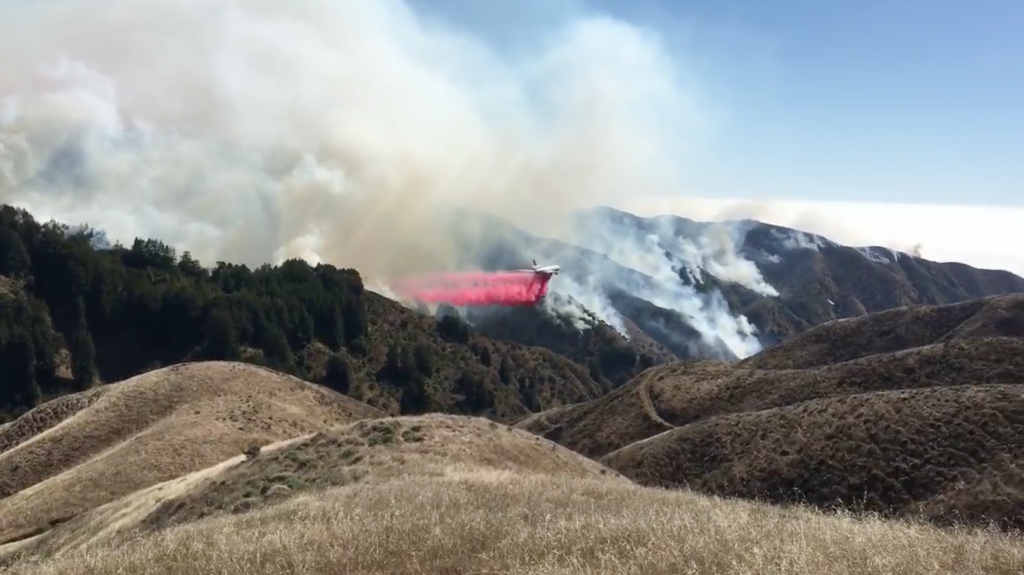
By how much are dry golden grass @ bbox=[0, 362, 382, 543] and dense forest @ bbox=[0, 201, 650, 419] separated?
206 feet

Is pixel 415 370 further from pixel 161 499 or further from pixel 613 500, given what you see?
pixel 613 500

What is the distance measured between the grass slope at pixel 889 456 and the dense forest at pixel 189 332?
11116 centimetres

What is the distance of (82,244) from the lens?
163500 millimetres

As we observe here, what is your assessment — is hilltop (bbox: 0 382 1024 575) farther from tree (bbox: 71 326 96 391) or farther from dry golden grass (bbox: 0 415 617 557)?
tree (bbox: 71 326 96 391)

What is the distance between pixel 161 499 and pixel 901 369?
58057 millimetres

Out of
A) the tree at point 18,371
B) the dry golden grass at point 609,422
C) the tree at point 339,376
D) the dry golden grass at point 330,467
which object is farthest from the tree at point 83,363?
the dry golden grass at point 330,467

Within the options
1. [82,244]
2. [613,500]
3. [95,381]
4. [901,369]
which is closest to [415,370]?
[95,381]

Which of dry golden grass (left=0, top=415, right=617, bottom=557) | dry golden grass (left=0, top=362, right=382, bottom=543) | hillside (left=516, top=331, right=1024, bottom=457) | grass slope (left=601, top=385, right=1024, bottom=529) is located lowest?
grass slope (left=601, top=385, right=1024, bottom=529)

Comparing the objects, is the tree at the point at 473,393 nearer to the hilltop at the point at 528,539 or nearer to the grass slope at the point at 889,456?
the grass slope at the point at 889,456

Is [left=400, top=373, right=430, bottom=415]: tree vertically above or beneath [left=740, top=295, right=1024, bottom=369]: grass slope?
above

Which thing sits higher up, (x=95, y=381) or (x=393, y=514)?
(x=95, y=381)

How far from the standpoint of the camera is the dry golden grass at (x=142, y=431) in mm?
49969

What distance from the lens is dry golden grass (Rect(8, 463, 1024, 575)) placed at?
9.84m

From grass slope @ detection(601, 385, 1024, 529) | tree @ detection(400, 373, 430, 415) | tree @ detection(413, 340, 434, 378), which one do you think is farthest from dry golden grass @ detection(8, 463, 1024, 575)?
tree @ detection(413, 340, 434, 378)
